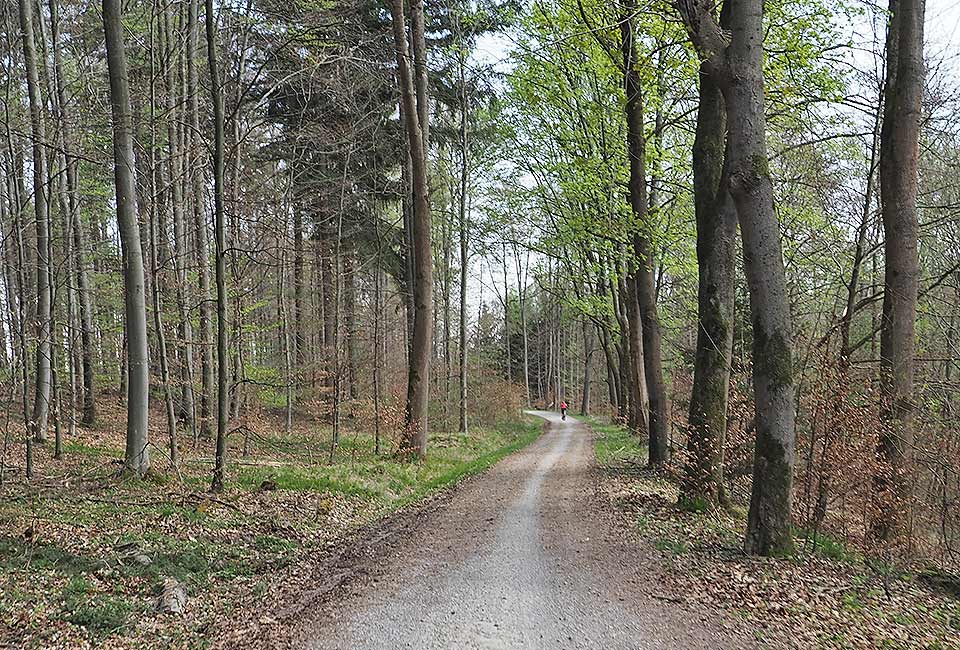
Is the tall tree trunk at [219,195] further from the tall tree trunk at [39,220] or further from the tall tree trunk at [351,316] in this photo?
the tall tree trunk at [351,316]

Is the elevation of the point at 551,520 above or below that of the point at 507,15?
below

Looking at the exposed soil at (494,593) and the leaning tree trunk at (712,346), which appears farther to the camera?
the leaning tree trunk at (712,346)

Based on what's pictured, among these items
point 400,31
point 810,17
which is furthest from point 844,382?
point 400,31

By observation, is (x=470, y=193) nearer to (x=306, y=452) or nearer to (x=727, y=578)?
(x=306, y=452)

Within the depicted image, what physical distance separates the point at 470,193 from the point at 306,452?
11554 millimetres

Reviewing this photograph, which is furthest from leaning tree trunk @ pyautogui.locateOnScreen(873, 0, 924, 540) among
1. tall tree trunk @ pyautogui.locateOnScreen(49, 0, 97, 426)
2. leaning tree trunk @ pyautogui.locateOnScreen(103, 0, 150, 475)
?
tall tree trunk @ pyautogui.locateOnScreen(49, 0, 97, 426)

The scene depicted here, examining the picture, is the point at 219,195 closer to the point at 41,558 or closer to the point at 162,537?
the point at 162,537

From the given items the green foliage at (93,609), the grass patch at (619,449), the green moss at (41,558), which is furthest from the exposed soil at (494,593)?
the grass patch at (619,449)

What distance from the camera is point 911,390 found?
879 centimetres

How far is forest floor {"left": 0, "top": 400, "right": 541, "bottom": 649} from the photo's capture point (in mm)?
5156

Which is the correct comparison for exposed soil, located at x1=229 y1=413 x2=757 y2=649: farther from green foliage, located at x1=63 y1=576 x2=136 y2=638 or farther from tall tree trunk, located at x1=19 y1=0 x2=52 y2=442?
tall tree trunk, located at x1=19 y1=0 x2=52 y2=442

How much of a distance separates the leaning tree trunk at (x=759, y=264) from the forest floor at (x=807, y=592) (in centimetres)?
54

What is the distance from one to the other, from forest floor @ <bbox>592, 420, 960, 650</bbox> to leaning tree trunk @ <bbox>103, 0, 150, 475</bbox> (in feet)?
23.9

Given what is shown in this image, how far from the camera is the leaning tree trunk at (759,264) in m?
6.98
